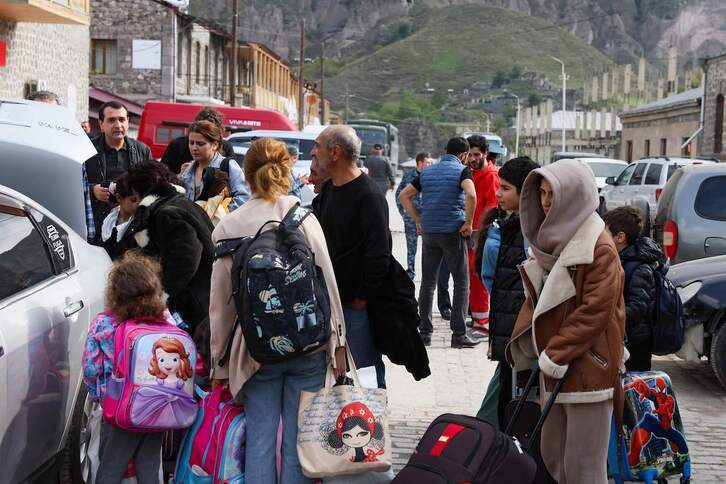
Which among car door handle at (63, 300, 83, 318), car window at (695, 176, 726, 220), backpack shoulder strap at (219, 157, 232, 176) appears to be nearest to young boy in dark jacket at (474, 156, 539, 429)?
backpack shoulder strap at (219, 157, 232, 176)

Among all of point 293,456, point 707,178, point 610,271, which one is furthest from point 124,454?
point 707,178

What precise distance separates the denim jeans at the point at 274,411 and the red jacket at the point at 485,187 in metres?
6.41

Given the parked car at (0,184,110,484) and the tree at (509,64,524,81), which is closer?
the parked car at (0,184,110,484)

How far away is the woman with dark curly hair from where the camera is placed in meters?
5.73

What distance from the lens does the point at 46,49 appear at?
93.5ft

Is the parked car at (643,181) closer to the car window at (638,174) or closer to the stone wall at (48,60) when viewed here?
the car window at (638,174)

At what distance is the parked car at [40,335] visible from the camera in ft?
14.5

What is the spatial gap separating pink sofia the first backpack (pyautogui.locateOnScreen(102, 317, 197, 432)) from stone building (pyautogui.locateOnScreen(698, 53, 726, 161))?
38989mm

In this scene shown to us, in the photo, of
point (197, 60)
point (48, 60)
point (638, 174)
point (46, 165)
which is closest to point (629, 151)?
point (197, 60)

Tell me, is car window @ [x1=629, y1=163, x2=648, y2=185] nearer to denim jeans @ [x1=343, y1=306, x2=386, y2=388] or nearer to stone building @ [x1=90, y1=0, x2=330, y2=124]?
denim jeans @ [x1=343, y1=306, x2=386, y2=388]

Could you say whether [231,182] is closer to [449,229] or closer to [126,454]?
[126,454]

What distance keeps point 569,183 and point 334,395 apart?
132cm

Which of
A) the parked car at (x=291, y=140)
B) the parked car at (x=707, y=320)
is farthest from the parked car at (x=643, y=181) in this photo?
the parked car at (x=707, y=320)

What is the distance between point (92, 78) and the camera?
49.1 metres
